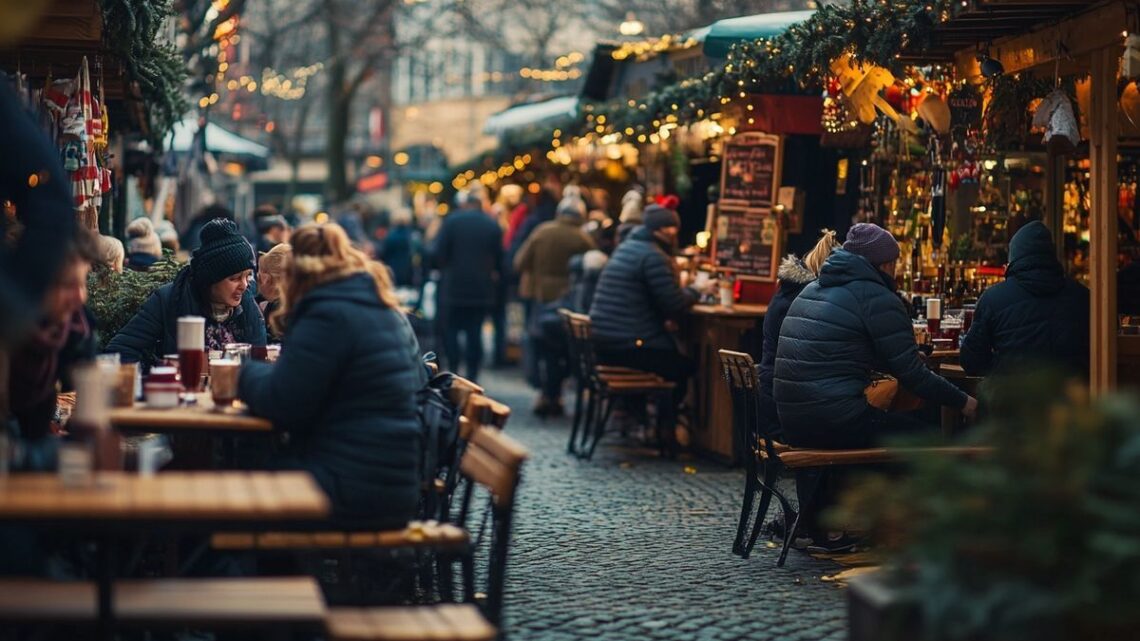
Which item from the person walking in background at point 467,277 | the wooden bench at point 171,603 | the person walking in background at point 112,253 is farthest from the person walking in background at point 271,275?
the person walking in background at point 467,277

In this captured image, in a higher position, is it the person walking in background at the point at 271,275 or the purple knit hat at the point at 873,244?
the purple knit hat at the point at 873,244

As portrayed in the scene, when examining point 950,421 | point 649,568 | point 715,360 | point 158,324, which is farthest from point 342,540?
point 715,360

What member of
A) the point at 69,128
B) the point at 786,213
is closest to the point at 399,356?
A: the point at 69,128

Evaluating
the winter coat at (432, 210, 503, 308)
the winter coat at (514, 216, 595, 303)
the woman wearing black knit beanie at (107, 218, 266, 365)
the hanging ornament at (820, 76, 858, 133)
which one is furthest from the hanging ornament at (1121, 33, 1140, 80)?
the winter coat at (432, 210, 503, 308)

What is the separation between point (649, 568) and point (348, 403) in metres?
3.24

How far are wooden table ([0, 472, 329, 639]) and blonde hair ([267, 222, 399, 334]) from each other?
1.59 metres

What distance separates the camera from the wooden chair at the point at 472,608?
5684 millimetres

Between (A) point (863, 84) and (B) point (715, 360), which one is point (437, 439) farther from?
(B) point (715, 360)

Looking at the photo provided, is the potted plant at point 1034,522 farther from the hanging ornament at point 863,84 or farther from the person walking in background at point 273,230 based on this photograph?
the person walking in background at point 273,230

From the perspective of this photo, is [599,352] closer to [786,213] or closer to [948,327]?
[786,213]

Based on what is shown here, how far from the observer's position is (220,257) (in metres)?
9.31

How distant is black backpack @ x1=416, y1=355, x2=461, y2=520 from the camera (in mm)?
7562

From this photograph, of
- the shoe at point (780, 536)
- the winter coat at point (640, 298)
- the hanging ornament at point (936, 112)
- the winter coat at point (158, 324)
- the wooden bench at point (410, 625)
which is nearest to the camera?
the wooden bench at point (410, 625)

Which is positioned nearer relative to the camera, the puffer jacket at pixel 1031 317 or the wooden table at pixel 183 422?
the wooden table at pixel 183 422
